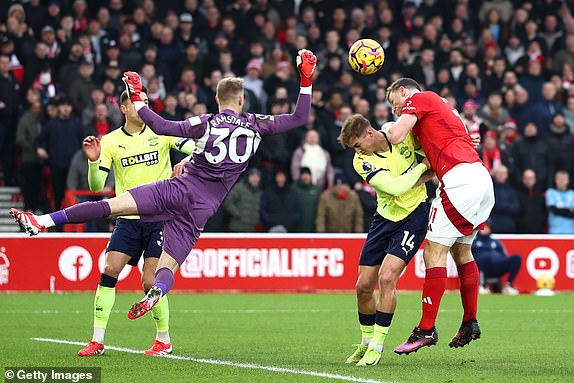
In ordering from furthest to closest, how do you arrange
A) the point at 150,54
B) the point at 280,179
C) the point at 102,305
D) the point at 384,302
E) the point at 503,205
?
1. the point at 150,54
2. the point at 503,205
3. the point at 280,179
4. the point at 102,305
5. the point at 384,302

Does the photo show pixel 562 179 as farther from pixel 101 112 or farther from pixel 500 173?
pixel 101 112

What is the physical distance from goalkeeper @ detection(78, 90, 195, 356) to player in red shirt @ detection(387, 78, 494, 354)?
237 cm

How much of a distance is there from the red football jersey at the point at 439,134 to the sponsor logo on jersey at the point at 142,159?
8.69 ft

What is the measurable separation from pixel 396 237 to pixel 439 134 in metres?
0.99

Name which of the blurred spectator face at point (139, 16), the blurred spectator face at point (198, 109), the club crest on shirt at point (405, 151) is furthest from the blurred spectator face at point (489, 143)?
the club crest on shirt at point (405, 151)

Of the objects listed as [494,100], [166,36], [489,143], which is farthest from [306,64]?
[166,36]

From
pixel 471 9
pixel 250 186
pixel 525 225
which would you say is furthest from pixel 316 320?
pixel 471 9

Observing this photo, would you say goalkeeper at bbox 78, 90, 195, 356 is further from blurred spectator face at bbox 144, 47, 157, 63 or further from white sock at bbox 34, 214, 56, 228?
blurred spectator face at bbox 144, 47, 157, 63

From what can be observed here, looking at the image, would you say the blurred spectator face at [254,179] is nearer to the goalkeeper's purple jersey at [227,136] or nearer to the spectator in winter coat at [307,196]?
the spectator in winter coat at [307,196]

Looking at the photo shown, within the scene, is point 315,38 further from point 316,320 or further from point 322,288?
point 316,320

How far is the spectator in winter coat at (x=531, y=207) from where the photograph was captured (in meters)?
21.2

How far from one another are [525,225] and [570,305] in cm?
407

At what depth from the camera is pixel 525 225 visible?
2130cm

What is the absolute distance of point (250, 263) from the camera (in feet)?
65.0
